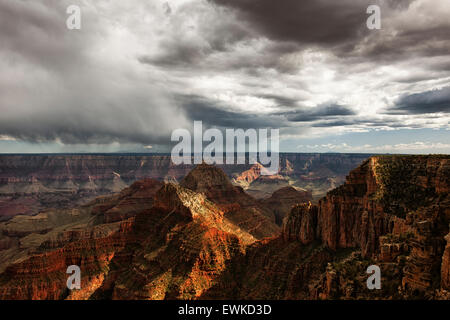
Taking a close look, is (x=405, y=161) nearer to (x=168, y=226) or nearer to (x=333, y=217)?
(x=333, y=217)

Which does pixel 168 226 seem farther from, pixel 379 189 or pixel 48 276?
pixel 379 189

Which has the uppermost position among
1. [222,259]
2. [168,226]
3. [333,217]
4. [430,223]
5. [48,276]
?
[430,223]

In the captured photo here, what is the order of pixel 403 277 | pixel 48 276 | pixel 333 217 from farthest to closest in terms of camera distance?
pixel 48 276
pixel 333 217
pixel 403 277

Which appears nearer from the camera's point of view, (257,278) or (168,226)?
(257,278)

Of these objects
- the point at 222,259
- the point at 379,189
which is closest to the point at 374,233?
the point at 379,189
